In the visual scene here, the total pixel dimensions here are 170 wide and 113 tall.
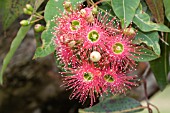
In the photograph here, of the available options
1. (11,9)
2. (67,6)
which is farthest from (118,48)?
(11,9)

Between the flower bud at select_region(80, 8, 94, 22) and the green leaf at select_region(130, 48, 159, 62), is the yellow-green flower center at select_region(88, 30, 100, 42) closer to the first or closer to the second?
the flower bud at select_region(80, 8, 94, 22)

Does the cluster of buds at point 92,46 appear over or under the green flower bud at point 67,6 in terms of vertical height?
under

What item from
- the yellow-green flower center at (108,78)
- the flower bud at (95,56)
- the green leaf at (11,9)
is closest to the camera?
the flower bud at (95,56)

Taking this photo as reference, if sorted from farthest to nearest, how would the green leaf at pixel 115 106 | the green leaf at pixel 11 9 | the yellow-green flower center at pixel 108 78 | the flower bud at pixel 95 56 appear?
the green leaf at pixel 115 106 → the green leaf at pixel 11 9 → the yellow-green flower center at pixel 108 78 → the flower bud at pixel 95 56

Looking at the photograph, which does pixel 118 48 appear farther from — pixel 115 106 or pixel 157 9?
pixel 115 106

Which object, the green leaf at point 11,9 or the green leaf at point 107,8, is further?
the green leaf at point 11,9

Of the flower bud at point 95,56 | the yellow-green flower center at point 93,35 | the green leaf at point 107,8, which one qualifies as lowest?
the flower bud at point 95,56

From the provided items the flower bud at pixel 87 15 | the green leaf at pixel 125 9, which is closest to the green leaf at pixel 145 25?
the green leaf at pixel 125 9

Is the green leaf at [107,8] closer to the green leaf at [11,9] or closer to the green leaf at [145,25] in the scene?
the green leaf at [145,25]
